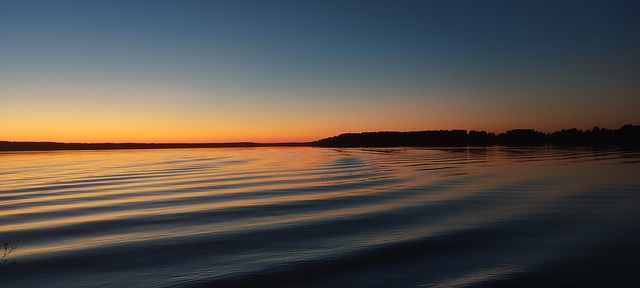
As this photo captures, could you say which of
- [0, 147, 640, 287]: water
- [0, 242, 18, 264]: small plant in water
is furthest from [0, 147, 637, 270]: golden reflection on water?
[0, 242, 18, 264]: small plant in water

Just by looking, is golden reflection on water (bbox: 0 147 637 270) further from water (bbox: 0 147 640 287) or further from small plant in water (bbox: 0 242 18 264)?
small plant in water (bbox: 0 242 18 264)

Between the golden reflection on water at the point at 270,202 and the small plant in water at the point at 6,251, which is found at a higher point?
the golden reflection on water at the point at 270,202

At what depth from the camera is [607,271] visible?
506 cm

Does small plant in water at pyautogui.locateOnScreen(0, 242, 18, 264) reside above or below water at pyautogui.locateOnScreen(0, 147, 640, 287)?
below

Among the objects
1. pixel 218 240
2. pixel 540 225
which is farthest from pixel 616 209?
pixel 218 240

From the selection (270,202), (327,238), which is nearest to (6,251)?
(327,238)

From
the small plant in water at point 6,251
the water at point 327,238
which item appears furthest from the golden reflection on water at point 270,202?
the small plant in water at point 6,251

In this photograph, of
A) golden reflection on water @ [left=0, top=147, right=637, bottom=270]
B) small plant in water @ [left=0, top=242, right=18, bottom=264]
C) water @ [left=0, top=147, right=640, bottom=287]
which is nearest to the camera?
water @ [left=0, top=147, right=640, bottom=287]

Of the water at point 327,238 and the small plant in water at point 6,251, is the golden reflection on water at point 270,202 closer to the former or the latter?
the water at point 327,238

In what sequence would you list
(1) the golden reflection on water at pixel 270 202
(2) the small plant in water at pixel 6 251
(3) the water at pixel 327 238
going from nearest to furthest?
(3) the water at pixel 327 238, (2) the small plant in water at pixel 6 251, (1) the golden reflection on water at pixel 270 202

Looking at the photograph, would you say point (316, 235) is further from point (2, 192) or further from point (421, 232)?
point (2, 192)

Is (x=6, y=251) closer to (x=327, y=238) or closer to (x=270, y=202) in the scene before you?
(x=327, y=238)

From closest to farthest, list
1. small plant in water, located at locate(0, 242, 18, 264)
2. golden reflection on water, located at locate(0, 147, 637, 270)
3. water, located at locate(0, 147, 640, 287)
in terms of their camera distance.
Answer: water, located at locate(0, 147, 640, 287) → small plant in water, located at locate(0, 242, 18, 264) → golden reflection on water, located at locate(0, 147, 637, 270)

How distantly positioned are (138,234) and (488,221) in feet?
20.8
